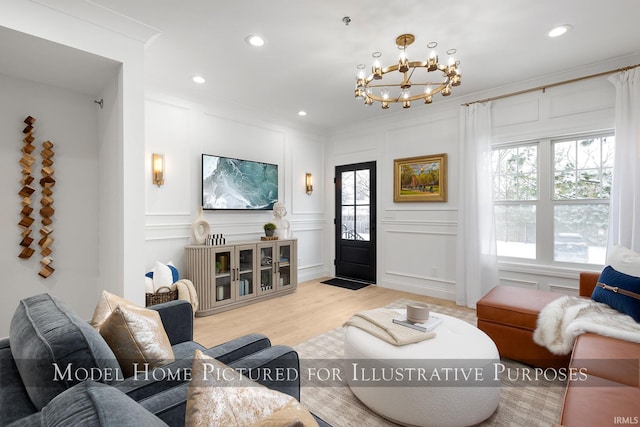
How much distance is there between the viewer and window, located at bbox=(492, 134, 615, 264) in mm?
3262

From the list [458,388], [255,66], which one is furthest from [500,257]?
[255,66]

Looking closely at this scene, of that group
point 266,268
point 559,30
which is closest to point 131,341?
point 266,268

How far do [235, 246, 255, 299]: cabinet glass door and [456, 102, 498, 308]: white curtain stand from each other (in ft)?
9.03

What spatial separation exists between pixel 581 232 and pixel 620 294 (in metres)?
1.50

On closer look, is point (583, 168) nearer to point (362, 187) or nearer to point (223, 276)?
point (362, 187)

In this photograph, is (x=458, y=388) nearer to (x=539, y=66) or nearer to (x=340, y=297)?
(x=340, y=297)

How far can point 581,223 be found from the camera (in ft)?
11.0

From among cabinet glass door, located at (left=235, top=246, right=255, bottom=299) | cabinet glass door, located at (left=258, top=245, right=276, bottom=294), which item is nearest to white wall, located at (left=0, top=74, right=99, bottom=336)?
cabinet glass door, located at (left=235, top=246, right=255, bottom=299)

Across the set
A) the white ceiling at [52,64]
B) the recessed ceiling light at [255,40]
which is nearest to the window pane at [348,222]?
the recessed ceiling light at [255,40]

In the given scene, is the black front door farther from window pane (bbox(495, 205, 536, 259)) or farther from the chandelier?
the chandelier

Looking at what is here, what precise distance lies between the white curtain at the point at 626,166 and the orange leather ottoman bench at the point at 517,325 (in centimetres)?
110

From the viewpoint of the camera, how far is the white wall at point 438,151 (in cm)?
329

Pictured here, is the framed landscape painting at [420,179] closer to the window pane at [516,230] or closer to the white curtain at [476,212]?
the white curtain at [476,212]

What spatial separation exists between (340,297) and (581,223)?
3001mm
